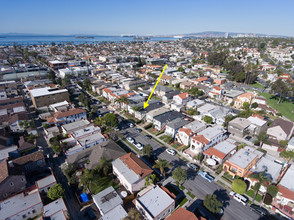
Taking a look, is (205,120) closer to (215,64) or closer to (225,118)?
(225,118)

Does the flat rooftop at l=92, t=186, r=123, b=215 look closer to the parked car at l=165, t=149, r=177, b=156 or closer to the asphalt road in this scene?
the asphalt road

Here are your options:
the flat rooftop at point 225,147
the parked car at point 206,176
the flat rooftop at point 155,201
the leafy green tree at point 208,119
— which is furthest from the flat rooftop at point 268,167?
the flat rooftop at point 155,201

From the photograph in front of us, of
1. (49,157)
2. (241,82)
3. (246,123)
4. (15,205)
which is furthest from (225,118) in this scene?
(241,82)

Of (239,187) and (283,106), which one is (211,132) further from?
(283,106)

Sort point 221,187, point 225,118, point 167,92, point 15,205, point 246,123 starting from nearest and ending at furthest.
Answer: point 15,205
point 221,187
point 246,123
point 225,118
point 167,92

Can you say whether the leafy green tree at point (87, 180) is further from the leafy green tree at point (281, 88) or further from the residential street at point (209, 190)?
the leafy green tree at point (281, 88)

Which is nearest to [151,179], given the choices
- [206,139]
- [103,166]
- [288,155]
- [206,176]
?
[103,166]

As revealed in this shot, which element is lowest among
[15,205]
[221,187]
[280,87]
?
[221,187]
